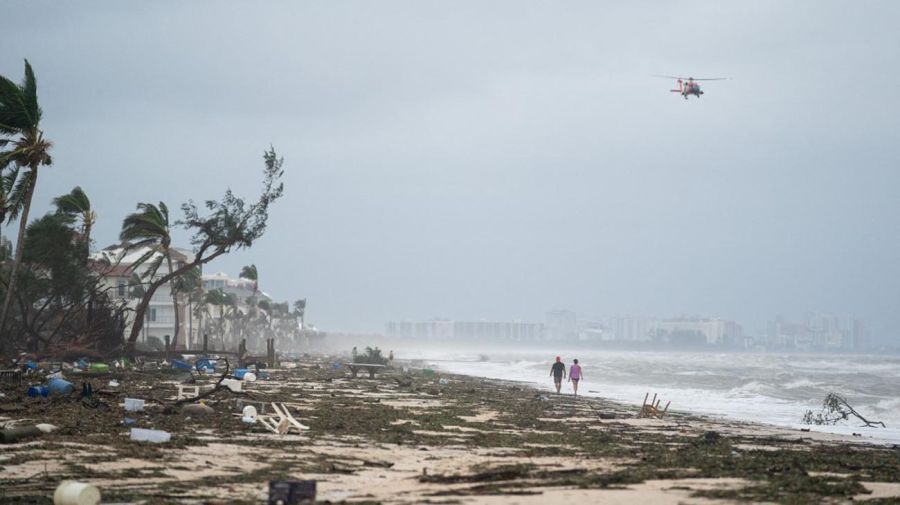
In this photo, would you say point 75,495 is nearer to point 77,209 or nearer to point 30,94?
point 30,94

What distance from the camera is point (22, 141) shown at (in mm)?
33406

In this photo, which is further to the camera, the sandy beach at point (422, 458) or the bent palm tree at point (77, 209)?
the bent palm tree at point (77, 209)

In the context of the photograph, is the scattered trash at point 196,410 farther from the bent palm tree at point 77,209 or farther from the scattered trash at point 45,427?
the bent palm tree at point 77,209

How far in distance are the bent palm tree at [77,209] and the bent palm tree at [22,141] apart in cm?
1268

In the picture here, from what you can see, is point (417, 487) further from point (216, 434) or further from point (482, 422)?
point (482, 422)

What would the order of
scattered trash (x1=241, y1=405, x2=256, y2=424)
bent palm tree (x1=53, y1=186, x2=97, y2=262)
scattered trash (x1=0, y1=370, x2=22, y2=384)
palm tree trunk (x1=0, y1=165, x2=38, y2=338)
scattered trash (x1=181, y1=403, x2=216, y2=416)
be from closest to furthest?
scattered trash (x1=241, y1=405, x2=256, y2=424) < scattered trash (x1=181, y1=403, x2=216, y2=416) < scattered trash (x1=0, y1=370, x2=22, y2=384) < palm tree trunk (x1=0, y1=165, x2=38, y2=338) < bent palm tree (x1=53, y1=186, x2=97, y2=262)

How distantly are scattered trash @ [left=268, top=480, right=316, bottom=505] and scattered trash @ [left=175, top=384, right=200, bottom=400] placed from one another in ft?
41.7

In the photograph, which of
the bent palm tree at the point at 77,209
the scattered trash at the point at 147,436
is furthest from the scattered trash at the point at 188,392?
the bent palm tree at the point at 77,209

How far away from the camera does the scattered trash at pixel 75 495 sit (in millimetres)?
8930

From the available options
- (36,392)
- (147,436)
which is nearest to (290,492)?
(147,436)

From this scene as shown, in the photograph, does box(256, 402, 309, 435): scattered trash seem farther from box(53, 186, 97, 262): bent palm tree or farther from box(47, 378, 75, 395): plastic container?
box(53, 186, 97, 262): bent palm tree

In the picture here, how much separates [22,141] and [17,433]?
73.5 feet

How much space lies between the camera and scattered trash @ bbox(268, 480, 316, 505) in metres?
8.98

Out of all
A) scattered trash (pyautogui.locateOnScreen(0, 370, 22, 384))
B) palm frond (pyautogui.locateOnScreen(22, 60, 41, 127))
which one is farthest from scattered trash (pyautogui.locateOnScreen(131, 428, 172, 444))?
palm frond (pyautogui.locateOnScreen(22, 60, 41, 127))
